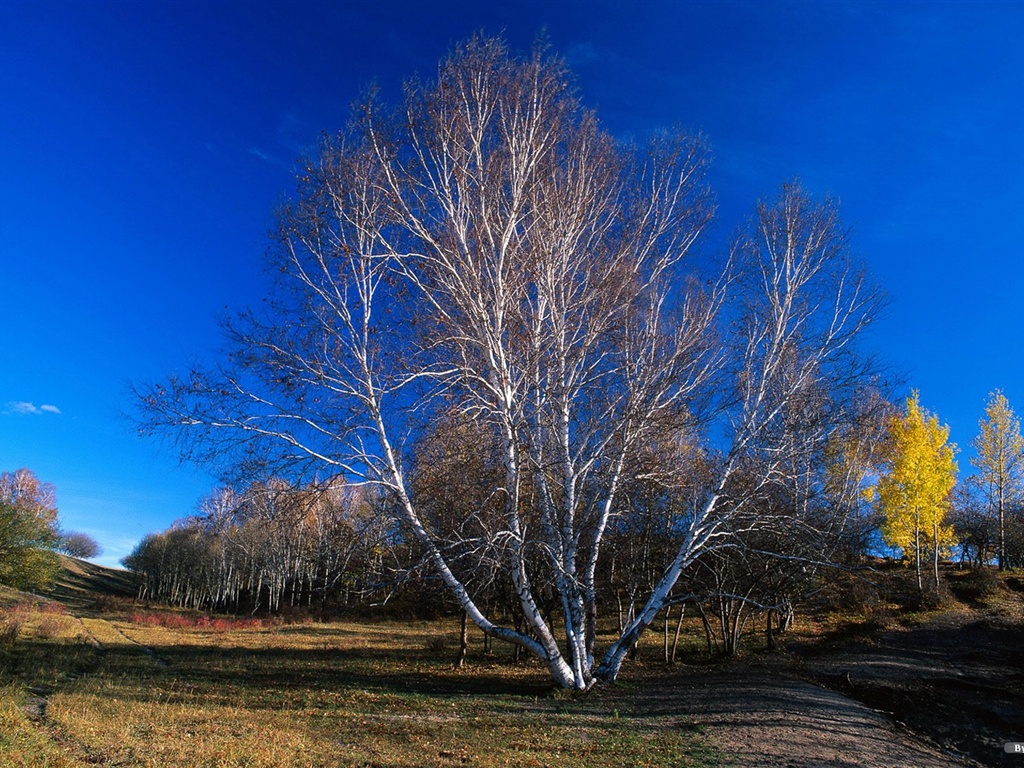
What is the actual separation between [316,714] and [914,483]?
2665 cm

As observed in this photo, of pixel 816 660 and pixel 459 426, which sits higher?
pixel 459 426

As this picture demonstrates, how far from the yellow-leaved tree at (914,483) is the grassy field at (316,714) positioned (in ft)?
63.8

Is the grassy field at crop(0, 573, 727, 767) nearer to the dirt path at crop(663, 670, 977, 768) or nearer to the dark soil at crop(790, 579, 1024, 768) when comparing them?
the dirt path at crop(663, 670, 977, 768)

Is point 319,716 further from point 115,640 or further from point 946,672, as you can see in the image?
point 115,640

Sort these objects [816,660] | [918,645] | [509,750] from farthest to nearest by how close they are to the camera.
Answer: [918,645], [816,660], [509,750]

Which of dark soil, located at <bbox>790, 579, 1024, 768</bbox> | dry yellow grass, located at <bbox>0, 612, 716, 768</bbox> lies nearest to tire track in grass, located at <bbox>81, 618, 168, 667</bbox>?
dry yellow grass, located at <bbox>0, 612, 716, 768</bbox>

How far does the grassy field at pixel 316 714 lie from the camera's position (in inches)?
292

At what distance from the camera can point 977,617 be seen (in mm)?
23266

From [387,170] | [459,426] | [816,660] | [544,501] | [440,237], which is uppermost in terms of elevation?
[387,170]

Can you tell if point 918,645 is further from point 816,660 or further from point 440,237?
point 440,237

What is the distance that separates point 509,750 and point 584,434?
634 centimetres

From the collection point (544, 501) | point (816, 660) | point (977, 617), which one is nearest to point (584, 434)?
point (544, 501)

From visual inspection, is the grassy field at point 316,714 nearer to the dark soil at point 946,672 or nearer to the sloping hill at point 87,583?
the dark soil at point 946,672

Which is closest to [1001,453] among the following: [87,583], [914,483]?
[914,483]
